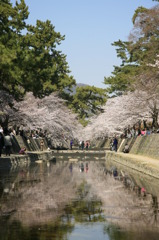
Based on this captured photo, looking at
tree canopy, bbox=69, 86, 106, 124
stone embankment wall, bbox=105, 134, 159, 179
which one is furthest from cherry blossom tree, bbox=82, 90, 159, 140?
tree canopy, bbox=69, 86, 106, 124

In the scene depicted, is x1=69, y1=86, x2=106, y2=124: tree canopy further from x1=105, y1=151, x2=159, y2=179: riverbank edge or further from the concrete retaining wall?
x1=105, y1=151, x2=159, y2=179: riverbank edge

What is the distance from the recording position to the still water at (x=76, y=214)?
8469 mm

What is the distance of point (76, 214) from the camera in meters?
10.7

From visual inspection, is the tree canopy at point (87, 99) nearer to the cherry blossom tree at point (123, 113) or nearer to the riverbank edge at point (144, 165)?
the cherry blossom tree at point (123, 113)

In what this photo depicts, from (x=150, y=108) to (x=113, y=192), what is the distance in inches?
1681

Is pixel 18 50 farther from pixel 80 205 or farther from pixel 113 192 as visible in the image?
pixel 80 205

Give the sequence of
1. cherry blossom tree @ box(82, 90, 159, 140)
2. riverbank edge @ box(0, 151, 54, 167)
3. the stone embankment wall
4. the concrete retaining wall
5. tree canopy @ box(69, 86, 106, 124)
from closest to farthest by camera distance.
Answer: the stone embankment wall → riverbank edge @ box(0, 151, 54, 167) → the concrete retaining wall → cherry blossom tree @ box(82, 90, 159, 140) → tree canopy @ box(69, 86, 106, 124)

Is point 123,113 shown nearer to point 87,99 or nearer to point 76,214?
point 87,99

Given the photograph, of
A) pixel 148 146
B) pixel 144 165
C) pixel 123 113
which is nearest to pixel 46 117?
pixel 123 113

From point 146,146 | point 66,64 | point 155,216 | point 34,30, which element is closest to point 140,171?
point 146,146

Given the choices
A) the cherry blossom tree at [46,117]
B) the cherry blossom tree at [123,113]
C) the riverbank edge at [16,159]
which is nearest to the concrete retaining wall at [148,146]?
the cherry blossom tree at [123,113]

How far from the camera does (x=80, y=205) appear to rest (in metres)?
12.3

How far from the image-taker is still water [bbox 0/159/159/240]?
27.8 ft

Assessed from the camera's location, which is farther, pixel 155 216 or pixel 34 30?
pixel 34 30
